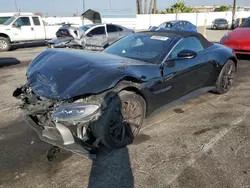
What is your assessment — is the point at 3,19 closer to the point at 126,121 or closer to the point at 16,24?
the point at 16,24

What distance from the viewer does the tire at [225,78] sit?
5180mm

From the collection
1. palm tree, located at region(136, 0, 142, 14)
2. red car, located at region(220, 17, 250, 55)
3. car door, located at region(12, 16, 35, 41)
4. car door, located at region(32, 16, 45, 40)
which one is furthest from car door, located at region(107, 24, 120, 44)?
palm tree, located at region(136, 0, 142, 14)

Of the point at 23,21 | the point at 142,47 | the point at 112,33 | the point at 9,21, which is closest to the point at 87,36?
the point at 112,33

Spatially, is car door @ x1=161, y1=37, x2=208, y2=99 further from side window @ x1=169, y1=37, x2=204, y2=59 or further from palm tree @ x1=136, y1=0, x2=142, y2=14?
palm tree @ x1=136, y1=0, x2=142, y2=14

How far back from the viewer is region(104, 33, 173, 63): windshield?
389cm

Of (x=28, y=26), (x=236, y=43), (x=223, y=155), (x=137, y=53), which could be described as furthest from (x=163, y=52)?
(x=28, y=26)

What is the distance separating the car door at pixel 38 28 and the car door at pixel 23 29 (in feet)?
0.75

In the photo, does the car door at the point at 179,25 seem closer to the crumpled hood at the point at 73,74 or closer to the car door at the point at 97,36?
the car door at the point at 97,36

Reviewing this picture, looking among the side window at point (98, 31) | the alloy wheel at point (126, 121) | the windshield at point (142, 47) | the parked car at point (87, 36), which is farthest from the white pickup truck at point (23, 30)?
the alloy wheel at point (126, 121)

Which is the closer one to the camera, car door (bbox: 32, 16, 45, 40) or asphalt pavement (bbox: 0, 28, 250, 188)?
asphalt pavement (bbox: 0, 28, 250, 188)

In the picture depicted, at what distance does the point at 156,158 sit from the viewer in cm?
312

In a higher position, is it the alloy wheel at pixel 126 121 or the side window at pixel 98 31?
the side window at pixel 98 31

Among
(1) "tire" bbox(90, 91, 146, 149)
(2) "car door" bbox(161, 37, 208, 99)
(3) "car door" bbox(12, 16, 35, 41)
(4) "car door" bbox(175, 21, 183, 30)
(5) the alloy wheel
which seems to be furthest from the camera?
(4) "car door" bbox(175, 21, 183, 30)

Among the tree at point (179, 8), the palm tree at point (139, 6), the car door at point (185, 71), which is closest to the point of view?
the car door at point (185, 71)
